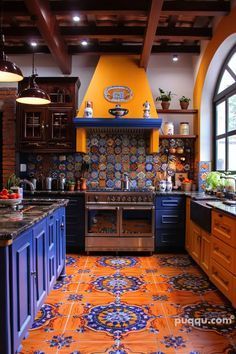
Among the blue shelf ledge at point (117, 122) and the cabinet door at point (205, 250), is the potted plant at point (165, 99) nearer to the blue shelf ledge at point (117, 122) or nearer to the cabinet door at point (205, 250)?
the blue shelf ledge at point (117, 122)

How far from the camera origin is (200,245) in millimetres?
3484

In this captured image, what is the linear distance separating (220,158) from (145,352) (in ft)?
11.0

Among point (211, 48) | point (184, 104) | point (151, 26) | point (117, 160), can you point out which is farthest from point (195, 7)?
point (117, 160)

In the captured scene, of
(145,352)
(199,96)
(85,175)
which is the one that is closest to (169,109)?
(199,96)

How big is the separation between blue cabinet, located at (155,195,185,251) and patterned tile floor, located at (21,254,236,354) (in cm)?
69

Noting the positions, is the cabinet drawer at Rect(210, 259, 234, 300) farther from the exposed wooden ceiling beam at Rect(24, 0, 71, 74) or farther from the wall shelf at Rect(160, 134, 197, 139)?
the exposed wooden ceiling beam at Rect(24, 0, 71, 74)

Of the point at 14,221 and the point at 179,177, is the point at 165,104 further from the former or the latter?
the point at 14,221

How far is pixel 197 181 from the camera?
15.9 feet

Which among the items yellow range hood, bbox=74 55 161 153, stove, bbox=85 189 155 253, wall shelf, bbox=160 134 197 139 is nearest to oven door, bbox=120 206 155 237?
stove, bbox=85 189 155 253

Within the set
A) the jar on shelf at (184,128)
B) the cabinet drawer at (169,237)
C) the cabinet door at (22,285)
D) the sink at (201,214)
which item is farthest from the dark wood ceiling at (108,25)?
the cabinet drawer at (169,237)

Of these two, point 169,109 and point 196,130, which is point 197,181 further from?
point 169,109

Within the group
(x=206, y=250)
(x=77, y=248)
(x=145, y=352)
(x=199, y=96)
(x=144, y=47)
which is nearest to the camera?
(x=145, y=352)

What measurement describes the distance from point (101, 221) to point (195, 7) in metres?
2.99

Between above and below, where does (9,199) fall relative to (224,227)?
above
